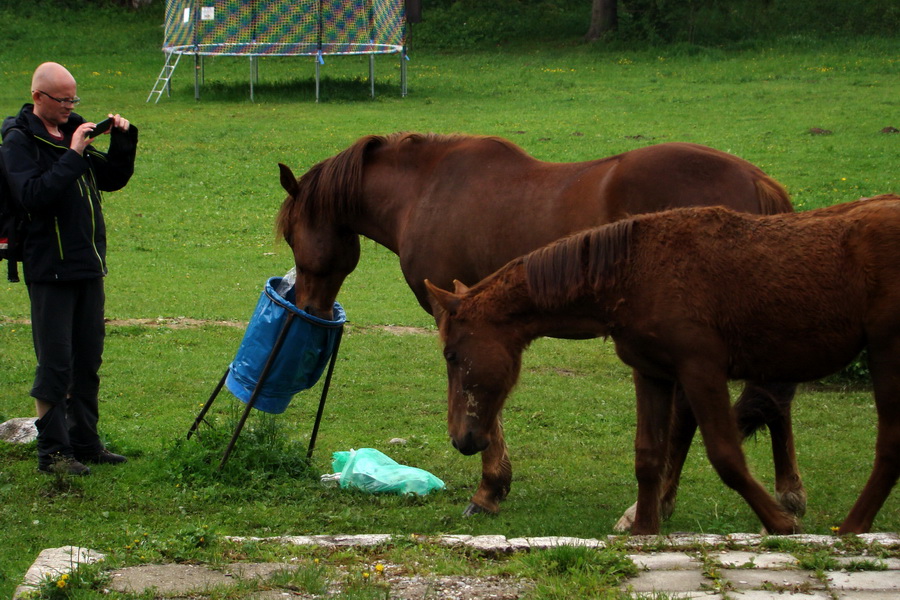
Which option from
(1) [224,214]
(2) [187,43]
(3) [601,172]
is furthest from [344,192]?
(2) [187,43]

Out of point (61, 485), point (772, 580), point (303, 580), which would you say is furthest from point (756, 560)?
point (61, 485)

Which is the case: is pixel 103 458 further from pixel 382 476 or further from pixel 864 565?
pixel 864 565

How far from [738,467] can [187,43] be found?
26212 mm

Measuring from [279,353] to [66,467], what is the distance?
4.69ft

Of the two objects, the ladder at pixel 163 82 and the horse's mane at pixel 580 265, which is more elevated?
the horse's mane at pixel 580 265

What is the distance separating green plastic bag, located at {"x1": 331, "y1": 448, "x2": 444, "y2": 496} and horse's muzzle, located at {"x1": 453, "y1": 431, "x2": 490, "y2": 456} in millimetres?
1026

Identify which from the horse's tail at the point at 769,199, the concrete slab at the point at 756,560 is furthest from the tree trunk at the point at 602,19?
the concrete slab at the point at 756,560

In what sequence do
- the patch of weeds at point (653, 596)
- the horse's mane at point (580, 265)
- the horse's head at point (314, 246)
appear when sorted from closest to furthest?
the patch of weeds at point (653, 596) → the horse's mane at point (580, 265) → the horse's head at point (314, 246)

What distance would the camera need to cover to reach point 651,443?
513cm

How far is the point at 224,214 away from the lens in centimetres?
1758

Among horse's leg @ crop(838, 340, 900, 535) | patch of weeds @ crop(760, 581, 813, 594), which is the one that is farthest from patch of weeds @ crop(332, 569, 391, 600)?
horse's leg @ crop(838, 340, 900, 535)

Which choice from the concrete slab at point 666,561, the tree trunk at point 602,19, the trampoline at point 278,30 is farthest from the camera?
the tree trunk at point 602,19

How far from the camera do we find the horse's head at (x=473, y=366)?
493 cm

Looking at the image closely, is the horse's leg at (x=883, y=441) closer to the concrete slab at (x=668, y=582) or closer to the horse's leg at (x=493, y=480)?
the concrete slab at (x=668, y=582)
